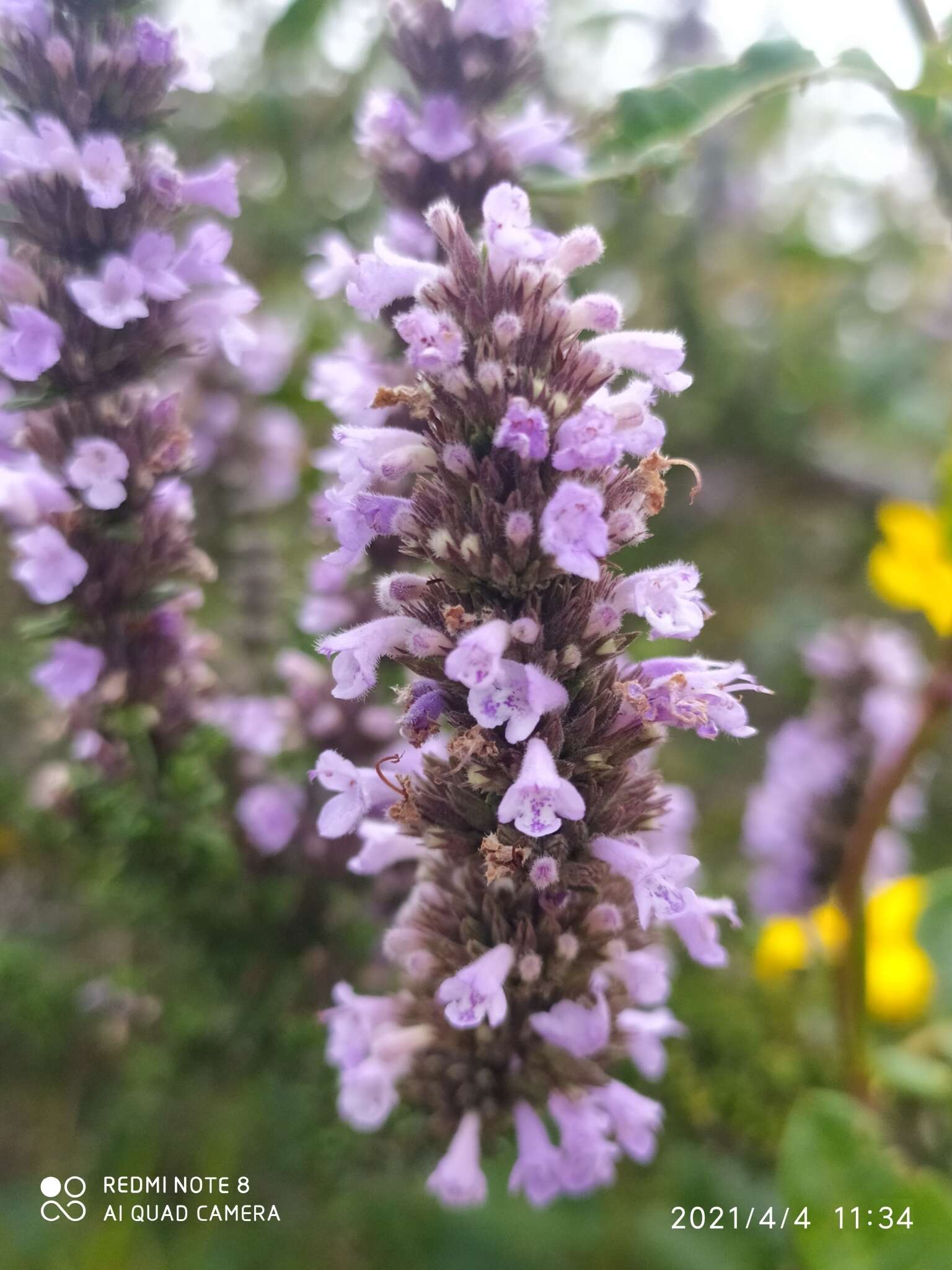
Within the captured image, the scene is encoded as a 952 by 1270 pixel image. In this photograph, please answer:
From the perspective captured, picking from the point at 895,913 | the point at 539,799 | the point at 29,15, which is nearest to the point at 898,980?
the point at 895,913

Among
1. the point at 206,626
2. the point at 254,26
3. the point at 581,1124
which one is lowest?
the point at 581,1124

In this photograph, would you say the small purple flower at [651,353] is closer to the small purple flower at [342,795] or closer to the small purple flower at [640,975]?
the small purple flower at [342,795]

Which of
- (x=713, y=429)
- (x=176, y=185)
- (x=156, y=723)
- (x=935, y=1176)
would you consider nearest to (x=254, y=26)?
(x=713, y=429)

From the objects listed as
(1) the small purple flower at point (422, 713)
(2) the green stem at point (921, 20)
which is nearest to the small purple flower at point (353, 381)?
(1) the small purple flower at point (422, 713)

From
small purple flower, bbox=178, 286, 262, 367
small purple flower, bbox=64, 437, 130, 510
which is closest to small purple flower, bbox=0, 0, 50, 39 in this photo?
small purple flower, bbox=178, 286, 262, 367

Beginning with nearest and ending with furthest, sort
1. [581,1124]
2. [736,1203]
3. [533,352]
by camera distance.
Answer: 1. [533,352]
2. [581,1124]
3. [736,1203]

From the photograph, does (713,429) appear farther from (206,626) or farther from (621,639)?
(621,639)
